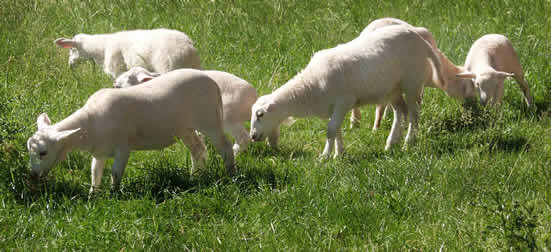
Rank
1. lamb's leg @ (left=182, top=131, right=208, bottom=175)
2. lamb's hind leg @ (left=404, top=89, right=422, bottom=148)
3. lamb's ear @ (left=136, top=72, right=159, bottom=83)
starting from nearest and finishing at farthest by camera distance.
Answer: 1. lamb's leg @ (left=182, top=131, right=208, bottom=175)
2. lamb's ear @ (left=136, top=72, right=159, bottom=83)
3. lamb's hind leg @ (left=404, top=89, right=422, bottom=148)

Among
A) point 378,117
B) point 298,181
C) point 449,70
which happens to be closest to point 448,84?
point 449,70

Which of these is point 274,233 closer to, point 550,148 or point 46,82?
point 550,148

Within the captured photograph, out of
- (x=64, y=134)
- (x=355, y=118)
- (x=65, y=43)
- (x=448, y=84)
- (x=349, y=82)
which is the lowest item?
(x=355, y=118)

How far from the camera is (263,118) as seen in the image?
6.67 metres

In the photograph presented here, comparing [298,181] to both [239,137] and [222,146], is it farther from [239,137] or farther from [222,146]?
[239,137]

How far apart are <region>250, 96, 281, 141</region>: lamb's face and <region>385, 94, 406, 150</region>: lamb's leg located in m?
1.16

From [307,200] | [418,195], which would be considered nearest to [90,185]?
[307,200]

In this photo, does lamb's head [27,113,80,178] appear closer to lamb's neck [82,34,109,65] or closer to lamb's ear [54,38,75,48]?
lamb's ear [54,38,75,48]

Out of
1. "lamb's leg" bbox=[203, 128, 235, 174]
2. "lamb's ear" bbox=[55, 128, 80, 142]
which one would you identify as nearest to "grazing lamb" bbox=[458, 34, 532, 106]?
"lamb's leg" bbox=[203, 128, 235, 174]

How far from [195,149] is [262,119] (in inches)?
28.5

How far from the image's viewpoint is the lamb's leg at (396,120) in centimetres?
711

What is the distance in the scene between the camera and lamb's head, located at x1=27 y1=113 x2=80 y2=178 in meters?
5.34

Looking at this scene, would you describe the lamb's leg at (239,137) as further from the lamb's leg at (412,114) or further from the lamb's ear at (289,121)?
the lamb's leg at (412,114)

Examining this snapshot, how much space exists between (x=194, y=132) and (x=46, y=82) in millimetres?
2747
